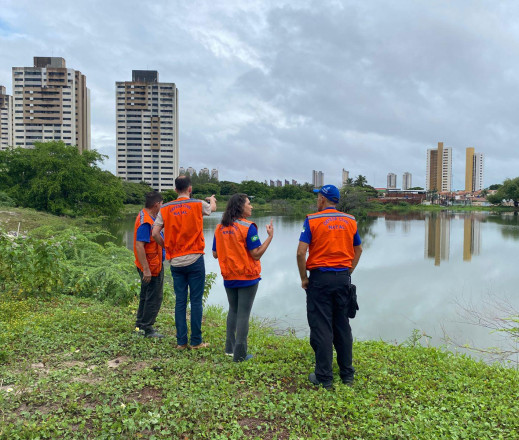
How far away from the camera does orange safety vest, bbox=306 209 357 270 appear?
333 cm

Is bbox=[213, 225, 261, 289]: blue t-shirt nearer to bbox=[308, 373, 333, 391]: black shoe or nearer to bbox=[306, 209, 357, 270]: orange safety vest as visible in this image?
bbox=[306, 209, 357, 270]: orange safety vest

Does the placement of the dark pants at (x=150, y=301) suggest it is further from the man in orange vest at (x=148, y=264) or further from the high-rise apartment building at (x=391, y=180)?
the high-rise apartment building at (x=391, y=180)

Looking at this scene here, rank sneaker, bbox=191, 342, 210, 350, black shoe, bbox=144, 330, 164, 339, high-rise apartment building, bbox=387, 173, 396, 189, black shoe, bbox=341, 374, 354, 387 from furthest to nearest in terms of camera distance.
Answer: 1. high-rise apartment building, bbox=387, 173, 396, 189
2. black shoe, bbox=144, 330, 164, 339
3. sneaker, bbox=191, 342, 210, 350
4. black shoe, bbox=341, 374, 354, 387

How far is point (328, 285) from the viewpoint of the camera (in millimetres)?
3299

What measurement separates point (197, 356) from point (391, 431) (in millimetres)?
1940

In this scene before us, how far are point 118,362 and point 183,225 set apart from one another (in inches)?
54.6

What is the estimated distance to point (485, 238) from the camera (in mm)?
23875

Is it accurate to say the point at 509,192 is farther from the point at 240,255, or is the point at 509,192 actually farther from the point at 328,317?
the point at 240,255

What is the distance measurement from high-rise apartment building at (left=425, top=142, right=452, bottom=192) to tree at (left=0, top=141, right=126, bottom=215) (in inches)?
4638

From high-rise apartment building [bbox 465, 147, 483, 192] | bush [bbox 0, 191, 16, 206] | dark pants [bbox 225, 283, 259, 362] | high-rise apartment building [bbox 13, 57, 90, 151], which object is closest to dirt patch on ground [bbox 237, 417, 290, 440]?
dark pants [bbox 225, 283, 259, 362]

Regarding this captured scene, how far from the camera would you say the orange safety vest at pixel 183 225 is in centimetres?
392

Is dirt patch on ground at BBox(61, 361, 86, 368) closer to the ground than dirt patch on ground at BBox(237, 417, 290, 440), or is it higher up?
higher up

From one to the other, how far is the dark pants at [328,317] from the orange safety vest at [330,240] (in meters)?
0.09

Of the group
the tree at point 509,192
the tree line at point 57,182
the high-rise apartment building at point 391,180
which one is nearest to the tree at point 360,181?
the tree at point 509,192
